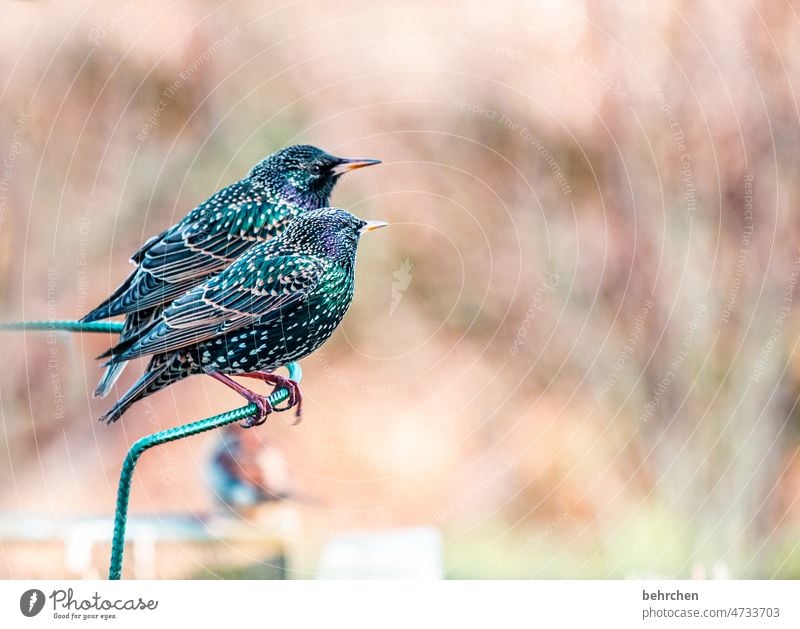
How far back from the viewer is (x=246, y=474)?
2.32 meters

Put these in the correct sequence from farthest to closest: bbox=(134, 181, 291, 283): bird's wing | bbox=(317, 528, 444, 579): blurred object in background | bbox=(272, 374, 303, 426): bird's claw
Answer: bbox=(317, 528, 444, 579): blurred object in background < bbox=(272, 374, 303, 426): bird's claw < bbox=(134, 181, 291, 283): bird's wing

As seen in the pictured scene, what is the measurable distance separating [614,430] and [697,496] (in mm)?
351

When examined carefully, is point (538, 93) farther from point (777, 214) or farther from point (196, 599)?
point (196, 599)

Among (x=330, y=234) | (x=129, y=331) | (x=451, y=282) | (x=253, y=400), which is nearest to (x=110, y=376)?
(x=129, y=331)

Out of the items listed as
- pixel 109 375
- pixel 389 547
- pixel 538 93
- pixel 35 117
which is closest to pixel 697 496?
pixel 389 547

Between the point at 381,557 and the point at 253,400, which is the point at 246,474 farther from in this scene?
the point at 253,400

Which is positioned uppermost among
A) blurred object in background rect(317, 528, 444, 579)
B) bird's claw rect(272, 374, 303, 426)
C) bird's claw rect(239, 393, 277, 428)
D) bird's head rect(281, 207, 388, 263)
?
bird's head rect(281, 207, 388, 263)

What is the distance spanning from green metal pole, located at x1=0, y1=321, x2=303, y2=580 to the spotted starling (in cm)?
8

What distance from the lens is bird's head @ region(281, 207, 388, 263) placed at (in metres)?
1.73

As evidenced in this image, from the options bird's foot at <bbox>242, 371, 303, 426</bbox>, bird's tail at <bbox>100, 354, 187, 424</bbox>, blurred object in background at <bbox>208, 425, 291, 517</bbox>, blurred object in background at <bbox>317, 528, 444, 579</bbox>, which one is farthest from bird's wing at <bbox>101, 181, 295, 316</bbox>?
blurred object in background at <bbox>317, 528, 444, 579</bbox>

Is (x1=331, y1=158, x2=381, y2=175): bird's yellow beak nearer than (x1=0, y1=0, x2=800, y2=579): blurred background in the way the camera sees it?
Yes

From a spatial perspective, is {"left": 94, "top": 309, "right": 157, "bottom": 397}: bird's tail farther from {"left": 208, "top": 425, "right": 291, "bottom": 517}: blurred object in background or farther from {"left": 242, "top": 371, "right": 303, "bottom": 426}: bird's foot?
{"left": 208, "top": 425, "right": 291, "bottom": 517}: blurred object in background

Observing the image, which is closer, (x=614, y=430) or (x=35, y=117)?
(x=35, y=117)

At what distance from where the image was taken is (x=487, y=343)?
260cm
